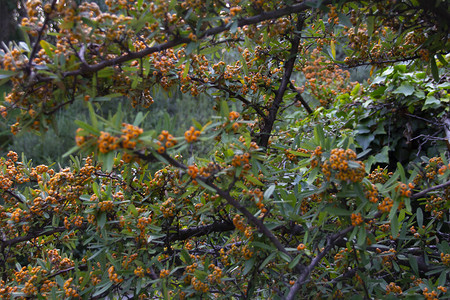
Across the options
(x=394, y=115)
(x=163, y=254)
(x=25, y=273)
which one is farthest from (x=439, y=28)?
(x=25, y=273)

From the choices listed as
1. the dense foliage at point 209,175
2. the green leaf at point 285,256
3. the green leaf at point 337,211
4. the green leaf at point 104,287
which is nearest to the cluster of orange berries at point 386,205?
the dense foliage at point 209,175

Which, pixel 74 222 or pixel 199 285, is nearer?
pixel 199 285

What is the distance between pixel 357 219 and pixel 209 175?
1.76 feet

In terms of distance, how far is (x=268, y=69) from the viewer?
2221 millimetres

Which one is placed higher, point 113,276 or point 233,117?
point 233,117

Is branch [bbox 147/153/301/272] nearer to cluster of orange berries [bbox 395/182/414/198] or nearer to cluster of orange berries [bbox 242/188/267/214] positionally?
cluster of orange berries [bbox 242/188/267/214]

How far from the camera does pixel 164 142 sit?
1.20 meters

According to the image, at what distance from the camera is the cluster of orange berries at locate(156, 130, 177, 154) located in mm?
1147

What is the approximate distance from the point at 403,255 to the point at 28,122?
1621mm

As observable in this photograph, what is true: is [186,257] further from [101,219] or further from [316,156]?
[316,156]

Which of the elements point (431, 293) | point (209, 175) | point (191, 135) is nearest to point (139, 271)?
point (209, 175)

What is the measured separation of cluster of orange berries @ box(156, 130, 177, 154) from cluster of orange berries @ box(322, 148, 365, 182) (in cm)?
52

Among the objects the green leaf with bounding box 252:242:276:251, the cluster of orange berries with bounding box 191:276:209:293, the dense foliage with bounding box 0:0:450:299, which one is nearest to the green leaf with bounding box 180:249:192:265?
the dense foliage with bounding box 0:0:450:299

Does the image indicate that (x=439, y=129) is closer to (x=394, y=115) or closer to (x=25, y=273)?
(x=394, y=115)
